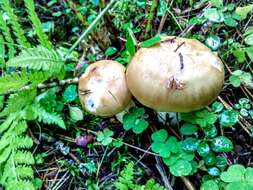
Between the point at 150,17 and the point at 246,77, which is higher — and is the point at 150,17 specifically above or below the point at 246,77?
above

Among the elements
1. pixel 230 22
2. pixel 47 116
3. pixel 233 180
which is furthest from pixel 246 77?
pixel 47 116

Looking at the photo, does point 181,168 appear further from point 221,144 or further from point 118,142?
point 118,142

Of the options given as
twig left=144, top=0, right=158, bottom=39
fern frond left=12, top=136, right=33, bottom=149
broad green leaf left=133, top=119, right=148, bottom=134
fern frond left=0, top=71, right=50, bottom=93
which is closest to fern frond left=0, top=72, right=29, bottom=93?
fern frond left=0, top=71, right=50, bottom=93

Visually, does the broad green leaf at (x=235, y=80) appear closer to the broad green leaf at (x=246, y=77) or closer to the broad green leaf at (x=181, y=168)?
the broad green leaf at (x=246, y=77)

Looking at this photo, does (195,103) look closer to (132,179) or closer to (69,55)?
(132,179)

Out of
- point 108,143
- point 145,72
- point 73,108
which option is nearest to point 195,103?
point 145,72

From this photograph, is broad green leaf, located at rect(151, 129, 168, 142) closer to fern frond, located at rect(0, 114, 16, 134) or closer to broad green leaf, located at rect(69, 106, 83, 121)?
broad green leaf, located at rect(69, 106, 83, 121)
